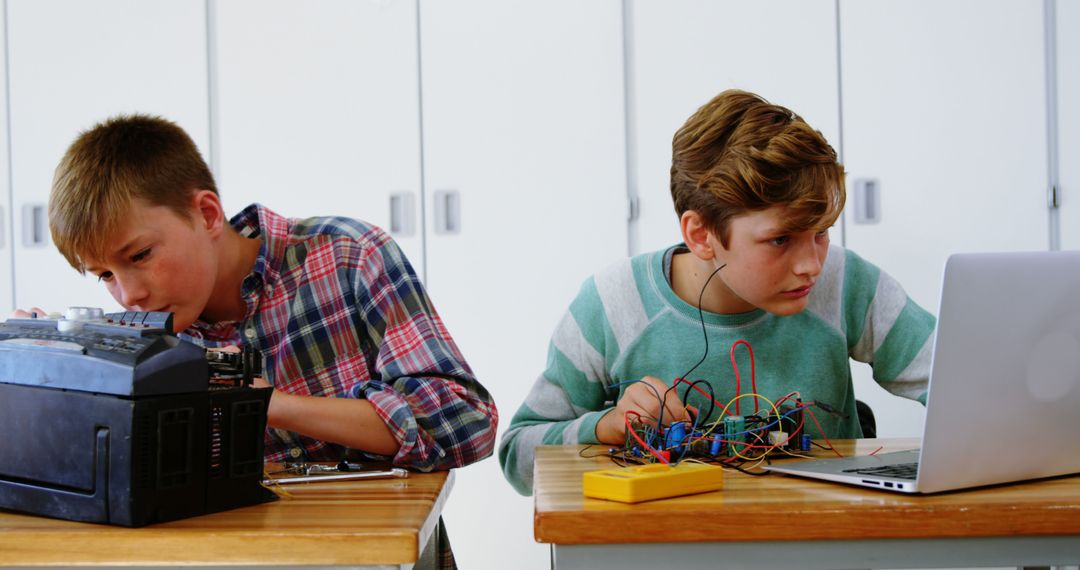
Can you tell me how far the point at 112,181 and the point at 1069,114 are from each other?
2.58 meters

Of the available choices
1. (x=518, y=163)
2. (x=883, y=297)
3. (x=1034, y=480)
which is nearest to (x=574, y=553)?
(x=1034, y=480)

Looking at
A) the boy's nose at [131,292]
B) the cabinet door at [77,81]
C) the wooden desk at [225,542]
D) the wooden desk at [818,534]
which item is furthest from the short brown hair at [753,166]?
the cabinet door at [77,81]

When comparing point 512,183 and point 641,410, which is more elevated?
point 512,183

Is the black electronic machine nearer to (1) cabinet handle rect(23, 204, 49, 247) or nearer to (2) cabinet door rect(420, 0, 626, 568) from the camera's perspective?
(2) cabinet door rect(420, 0, 626, 568)

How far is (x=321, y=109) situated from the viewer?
2879 mm

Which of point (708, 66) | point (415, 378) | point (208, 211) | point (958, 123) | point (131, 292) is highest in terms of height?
point (708, 66)

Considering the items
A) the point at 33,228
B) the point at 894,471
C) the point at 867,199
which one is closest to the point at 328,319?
the point at 894,471

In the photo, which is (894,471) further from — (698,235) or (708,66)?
(708,66)

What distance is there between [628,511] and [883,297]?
833mm

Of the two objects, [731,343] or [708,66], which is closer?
[731,343]

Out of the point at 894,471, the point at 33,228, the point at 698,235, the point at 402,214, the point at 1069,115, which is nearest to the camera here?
the point at 894,471

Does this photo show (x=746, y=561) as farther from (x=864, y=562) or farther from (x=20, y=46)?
(x=20, y=46)

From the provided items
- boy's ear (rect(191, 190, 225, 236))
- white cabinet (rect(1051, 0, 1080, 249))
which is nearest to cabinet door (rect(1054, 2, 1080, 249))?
white cabinet (rect(1051, 0, 1080, 249))

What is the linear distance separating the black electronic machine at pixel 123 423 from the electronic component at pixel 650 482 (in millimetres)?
362
